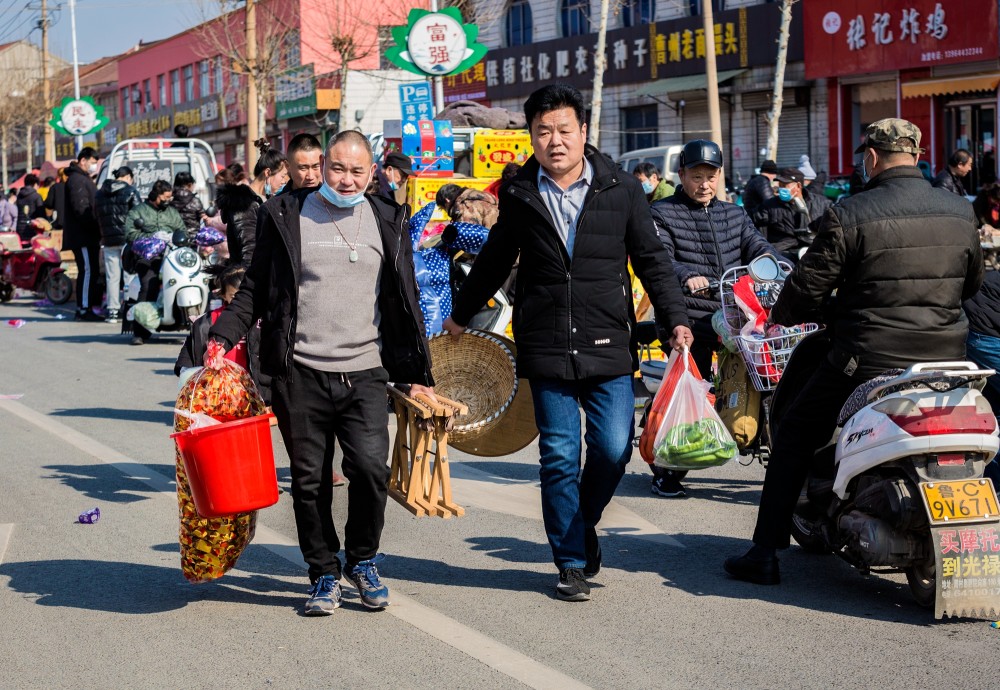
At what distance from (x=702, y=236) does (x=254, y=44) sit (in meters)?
22.6

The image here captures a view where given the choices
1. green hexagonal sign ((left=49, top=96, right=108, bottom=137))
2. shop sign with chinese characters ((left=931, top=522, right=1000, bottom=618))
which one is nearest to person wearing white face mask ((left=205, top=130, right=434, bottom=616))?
shop sign with chinese characters ((left=931, top=522, right=1000, bottom=618))

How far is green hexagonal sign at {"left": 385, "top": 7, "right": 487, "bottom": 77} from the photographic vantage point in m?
18.3

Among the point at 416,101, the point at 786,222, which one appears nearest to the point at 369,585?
the point at 786,222

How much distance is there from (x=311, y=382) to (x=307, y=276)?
16.1 inches

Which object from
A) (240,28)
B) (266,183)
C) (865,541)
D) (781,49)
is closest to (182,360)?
(266,183)

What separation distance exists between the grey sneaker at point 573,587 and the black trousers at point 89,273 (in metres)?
14.3

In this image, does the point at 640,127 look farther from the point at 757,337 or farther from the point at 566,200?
the point at 566,200

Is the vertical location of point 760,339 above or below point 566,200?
below

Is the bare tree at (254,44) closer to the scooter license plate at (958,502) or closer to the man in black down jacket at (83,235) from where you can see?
the man in black down jacket at (83,235)

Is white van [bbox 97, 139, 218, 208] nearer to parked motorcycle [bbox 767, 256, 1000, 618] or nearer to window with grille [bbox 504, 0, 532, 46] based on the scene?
parked motorcycle [bbox 767, 256, 1000, 618]

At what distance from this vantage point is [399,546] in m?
6.67

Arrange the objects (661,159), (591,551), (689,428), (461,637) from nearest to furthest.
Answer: (461,637)
(591,551)
(689,428)
(661,159)

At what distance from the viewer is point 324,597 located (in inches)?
215

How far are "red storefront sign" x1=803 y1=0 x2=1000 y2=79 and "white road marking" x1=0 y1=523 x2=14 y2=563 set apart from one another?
23365 millimetres
